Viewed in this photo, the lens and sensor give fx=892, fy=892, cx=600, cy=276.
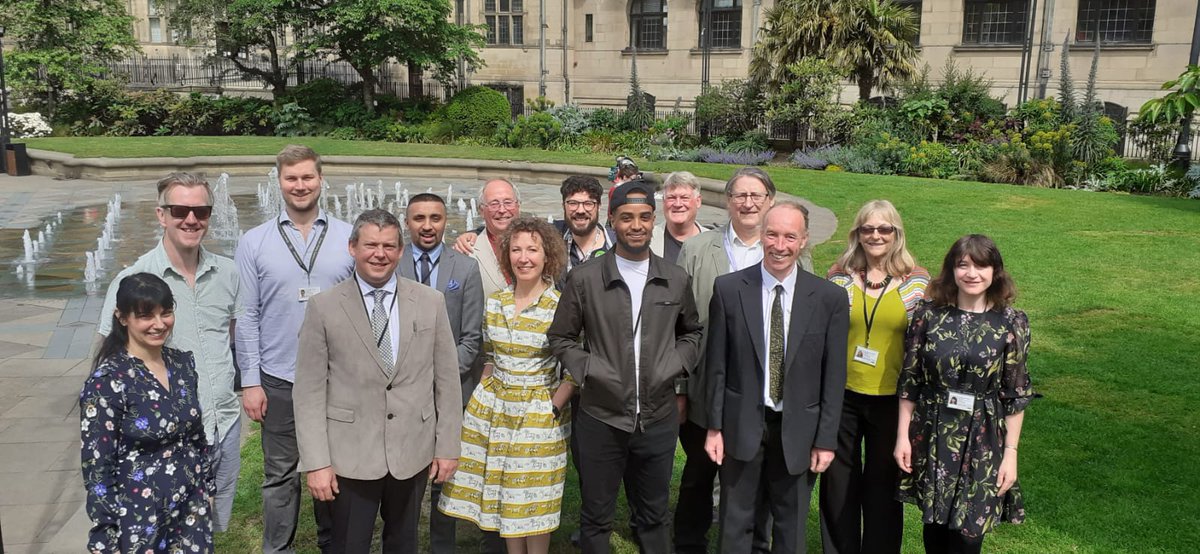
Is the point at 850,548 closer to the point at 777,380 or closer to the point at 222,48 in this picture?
the point at 777,380

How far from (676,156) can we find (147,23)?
29.5 meters

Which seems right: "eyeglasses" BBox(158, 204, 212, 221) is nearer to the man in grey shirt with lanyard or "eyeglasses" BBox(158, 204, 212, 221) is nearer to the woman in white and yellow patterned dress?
the man in grey shirt with lanyard

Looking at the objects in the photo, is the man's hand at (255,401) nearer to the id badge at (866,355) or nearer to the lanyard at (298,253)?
the lanyard at (298,253)

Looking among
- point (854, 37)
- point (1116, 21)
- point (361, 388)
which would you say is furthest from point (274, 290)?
point (1116, 21)

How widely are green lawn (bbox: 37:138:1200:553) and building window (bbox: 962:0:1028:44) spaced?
565 inches

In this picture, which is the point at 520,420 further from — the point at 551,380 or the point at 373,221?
the point at 373,221

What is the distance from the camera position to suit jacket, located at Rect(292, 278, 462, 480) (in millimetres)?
3748

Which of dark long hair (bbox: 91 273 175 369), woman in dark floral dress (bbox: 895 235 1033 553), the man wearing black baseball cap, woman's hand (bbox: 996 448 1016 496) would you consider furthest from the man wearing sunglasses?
woman's hand (bbox: 996 448 1016 496)

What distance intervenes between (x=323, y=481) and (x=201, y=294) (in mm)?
1118

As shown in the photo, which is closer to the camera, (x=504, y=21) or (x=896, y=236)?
(x=896, y=236)

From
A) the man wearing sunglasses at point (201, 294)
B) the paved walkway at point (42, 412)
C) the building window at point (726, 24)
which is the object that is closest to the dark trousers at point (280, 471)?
the man wearing sunglasses at point (201, 294)

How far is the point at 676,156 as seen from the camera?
23.9 metres

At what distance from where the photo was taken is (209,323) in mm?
4184

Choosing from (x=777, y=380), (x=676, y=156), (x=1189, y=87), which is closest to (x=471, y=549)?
(x=777, y=380)
